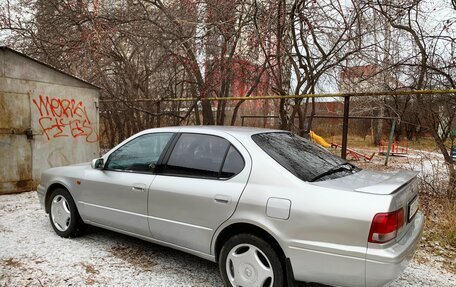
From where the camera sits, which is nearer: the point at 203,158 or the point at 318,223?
the point at 318,223

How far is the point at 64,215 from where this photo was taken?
4.44 m

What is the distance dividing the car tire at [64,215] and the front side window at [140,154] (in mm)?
828

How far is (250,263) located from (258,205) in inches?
19.8

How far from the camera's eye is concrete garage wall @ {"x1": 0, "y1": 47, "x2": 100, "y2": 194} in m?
6.57

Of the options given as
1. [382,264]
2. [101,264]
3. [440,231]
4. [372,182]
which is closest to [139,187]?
[101,264]

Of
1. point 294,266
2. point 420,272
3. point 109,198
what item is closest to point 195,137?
point 109,198

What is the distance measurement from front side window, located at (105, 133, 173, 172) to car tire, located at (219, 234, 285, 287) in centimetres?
124

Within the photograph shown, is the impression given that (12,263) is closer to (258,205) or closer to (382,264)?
(258,205)

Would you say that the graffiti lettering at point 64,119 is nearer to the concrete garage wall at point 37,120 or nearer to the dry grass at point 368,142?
the concrete garage wall at point 37,120

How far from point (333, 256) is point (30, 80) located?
6.75m

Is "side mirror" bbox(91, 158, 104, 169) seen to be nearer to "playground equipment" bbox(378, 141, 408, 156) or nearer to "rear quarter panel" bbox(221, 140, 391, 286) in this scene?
"rear quarter panel" bbox(221, 140, 391, 286)

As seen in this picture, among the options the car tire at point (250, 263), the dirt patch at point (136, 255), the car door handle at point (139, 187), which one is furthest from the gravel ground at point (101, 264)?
the car door handle at point (139, 187)

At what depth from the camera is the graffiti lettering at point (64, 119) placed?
281 inches

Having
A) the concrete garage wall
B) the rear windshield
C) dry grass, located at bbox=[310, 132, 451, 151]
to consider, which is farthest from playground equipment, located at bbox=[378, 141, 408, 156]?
the rear windshield
